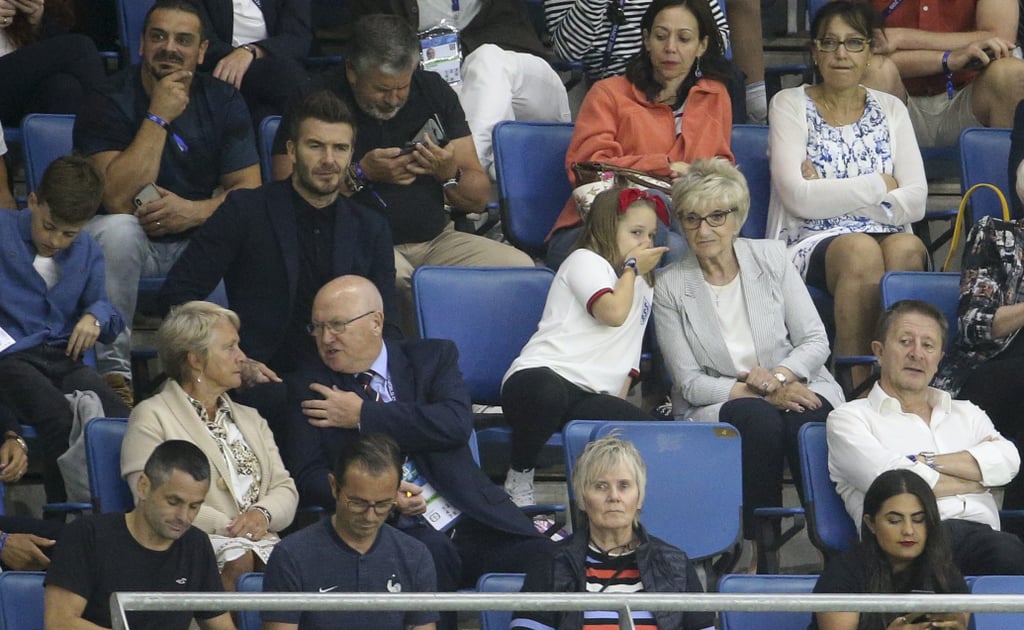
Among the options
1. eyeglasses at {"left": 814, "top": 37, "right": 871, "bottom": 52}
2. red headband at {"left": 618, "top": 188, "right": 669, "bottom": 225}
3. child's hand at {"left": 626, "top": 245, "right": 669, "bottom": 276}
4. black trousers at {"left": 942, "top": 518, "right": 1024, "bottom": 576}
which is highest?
eyeglasses at {"left": 814, "top": 37, "right": 871, "bottom": 52}

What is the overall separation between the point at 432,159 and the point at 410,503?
4.08ft

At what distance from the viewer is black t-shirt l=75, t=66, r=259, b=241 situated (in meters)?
5.26

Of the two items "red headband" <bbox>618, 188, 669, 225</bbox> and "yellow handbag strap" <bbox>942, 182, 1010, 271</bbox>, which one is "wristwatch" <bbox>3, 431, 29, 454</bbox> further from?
"yellow handbag strap" <bbox>942, 182, 1010, 271</bbox>

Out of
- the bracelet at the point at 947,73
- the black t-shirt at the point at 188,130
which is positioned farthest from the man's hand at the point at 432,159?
the bracelet at the point at 947,73

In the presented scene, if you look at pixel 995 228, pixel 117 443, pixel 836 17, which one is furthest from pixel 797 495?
pixel 117 443

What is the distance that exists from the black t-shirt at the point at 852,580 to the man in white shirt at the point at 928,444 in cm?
30

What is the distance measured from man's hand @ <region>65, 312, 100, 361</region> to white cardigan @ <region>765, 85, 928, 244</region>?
2.07 meters

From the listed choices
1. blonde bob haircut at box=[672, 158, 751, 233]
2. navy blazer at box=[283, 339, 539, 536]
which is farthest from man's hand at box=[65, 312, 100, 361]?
blonde bob haircut at box=[672, 158, 751, 233]

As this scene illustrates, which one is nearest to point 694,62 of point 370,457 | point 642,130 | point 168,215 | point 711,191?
point 642,130

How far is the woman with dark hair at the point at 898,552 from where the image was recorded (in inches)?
159

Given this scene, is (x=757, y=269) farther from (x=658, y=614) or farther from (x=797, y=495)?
(x=658, y=614)

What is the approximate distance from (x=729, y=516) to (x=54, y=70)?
2.71 m

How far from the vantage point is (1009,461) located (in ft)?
15.0

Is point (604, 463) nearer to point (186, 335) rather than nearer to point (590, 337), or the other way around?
point (590, 337)
